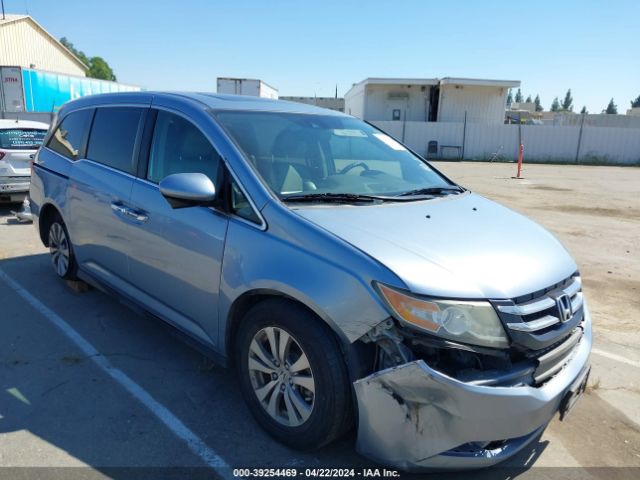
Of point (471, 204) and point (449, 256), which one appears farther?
point (471, 204)

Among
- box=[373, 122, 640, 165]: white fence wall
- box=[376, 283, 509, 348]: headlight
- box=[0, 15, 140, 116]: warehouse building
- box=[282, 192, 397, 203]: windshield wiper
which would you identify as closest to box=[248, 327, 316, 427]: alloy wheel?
box=[376, 283, 509, 348]: headlight

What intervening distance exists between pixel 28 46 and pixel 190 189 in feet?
157

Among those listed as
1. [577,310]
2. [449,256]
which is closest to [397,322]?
[449,256]

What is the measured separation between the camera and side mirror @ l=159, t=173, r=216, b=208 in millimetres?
2855

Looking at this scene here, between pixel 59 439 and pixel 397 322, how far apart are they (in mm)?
2024

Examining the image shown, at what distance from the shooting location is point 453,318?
2174mm

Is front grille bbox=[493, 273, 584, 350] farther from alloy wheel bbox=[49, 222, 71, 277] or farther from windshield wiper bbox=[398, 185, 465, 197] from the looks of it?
alloy wheel bbox=[49, 222, 71, 277]

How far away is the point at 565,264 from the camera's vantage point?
2.75m

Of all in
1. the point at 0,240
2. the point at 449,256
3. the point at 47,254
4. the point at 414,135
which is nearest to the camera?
the point at 449,256

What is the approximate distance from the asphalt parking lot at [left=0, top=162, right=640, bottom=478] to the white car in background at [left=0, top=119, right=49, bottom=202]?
140 inches

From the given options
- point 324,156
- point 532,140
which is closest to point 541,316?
point 324,156


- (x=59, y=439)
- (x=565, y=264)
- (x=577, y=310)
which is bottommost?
(x=59, y=439)

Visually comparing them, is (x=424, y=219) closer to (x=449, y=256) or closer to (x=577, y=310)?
(x=449, y=256)

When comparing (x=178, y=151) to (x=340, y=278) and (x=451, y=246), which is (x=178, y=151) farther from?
(x=451, y=246)
